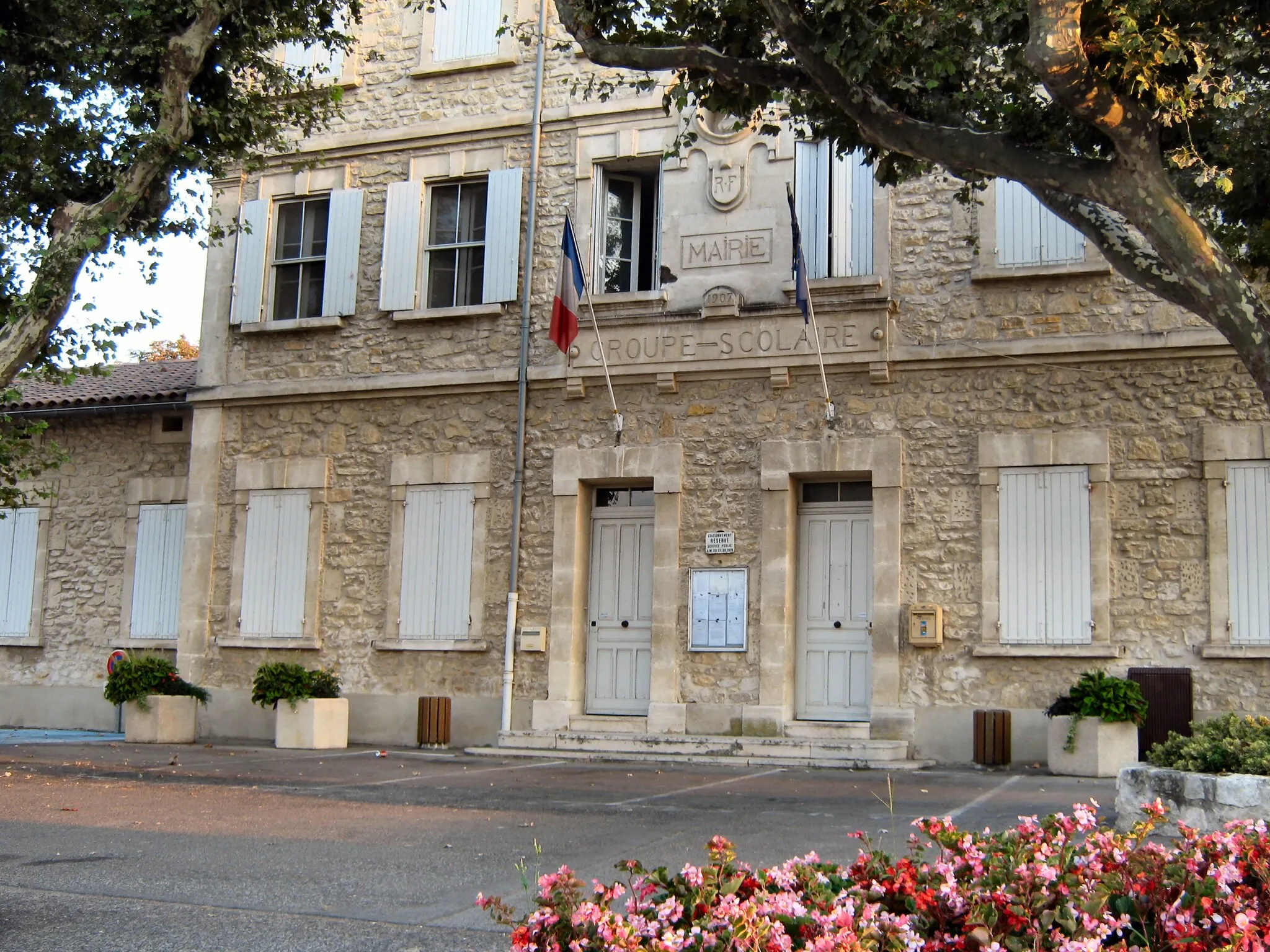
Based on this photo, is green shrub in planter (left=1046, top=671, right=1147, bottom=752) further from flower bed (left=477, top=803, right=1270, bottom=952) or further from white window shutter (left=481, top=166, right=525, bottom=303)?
flower bed (left=477, top=803, right=1270, bottom=952)

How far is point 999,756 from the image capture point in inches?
477

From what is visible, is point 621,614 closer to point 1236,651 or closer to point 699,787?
point 699,787

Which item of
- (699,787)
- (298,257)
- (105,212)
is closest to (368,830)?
(699,787)

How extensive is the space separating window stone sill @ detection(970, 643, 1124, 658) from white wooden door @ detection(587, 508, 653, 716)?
11.0 ft

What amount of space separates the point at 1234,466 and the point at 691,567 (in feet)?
16.6

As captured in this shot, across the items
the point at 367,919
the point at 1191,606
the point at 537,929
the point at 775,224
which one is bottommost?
the point at 367,919

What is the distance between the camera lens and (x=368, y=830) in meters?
7.81

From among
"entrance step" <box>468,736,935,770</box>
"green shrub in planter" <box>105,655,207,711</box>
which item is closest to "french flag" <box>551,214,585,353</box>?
"entrance step" <box>468,736,935,770</box>

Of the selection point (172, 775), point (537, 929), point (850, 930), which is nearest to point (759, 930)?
point (850, 930)

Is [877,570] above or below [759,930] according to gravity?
above

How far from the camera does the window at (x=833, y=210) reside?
44.3 feet

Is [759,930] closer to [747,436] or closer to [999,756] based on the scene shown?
[999,756]

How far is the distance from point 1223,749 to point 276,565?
35.9 feet

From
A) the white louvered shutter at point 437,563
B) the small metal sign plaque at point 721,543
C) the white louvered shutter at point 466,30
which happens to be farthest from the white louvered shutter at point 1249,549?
the white louvered shutter at point 466,30
